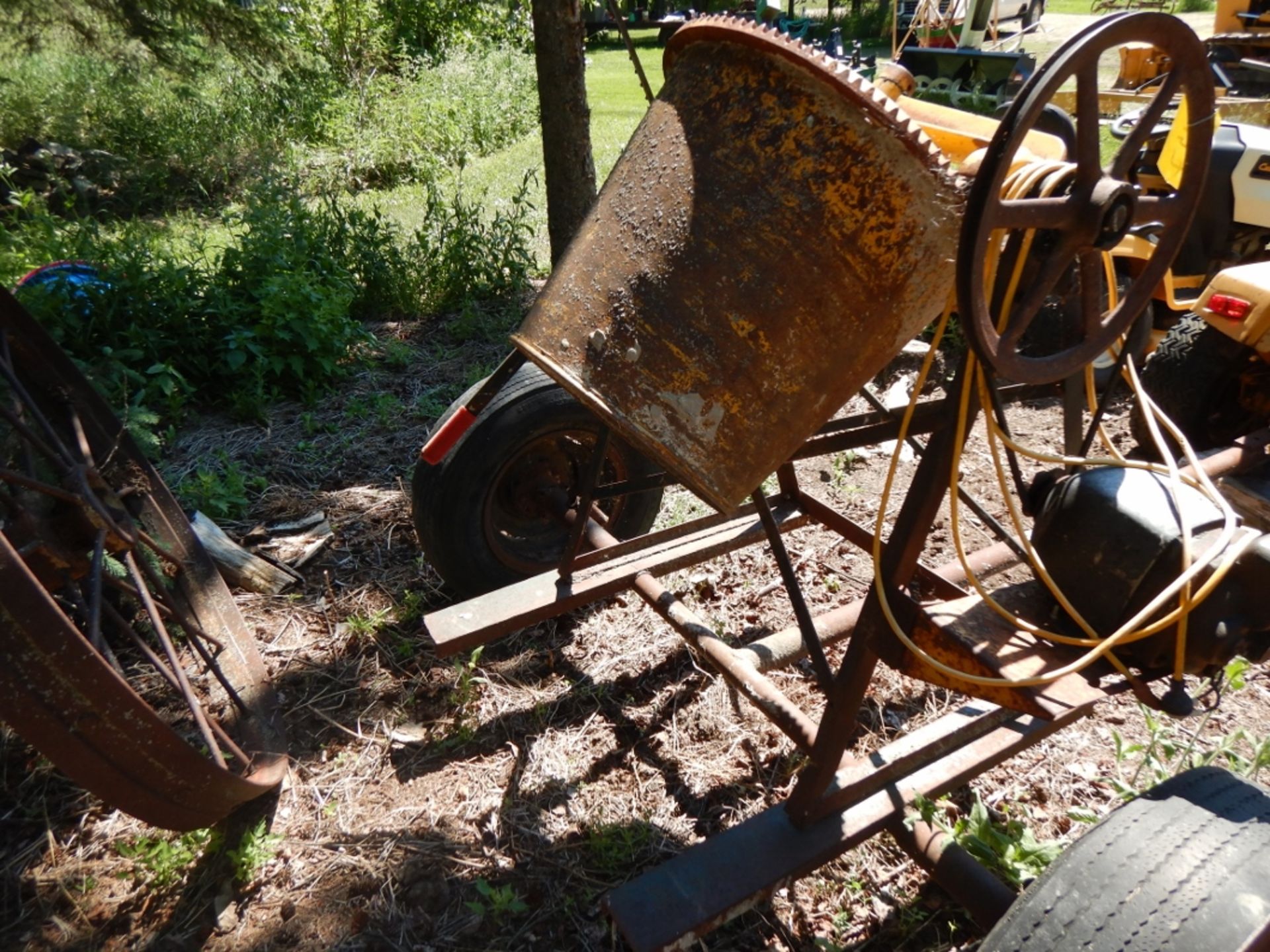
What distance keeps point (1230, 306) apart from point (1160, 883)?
2628mm

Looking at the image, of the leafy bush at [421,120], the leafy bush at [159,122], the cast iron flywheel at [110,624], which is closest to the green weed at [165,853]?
the cast iron flywheel at [110,624]

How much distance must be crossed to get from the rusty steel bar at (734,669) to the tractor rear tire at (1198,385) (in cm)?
237

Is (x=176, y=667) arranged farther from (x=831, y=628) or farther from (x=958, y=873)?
(x=958, y=873)

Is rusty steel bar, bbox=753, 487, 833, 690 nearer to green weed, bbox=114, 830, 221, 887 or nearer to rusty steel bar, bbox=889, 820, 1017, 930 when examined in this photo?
A: rusty steel bar, bbox=889, 820, 1017, 930

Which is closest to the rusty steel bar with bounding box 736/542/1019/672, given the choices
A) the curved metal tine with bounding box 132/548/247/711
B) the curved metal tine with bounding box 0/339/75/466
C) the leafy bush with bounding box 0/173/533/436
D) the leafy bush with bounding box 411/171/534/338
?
the curved metal tine with bounding box 132/548/247/711

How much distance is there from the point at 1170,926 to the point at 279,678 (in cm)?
244

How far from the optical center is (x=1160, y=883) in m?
1.35

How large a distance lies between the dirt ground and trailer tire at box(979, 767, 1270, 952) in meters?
0.69

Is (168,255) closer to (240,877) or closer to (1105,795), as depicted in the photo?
(240,877)

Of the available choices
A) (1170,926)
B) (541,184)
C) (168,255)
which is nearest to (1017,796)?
(1170,926)

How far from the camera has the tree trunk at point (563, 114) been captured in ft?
13.7

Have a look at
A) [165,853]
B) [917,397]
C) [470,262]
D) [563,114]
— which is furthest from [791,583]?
[470,262]

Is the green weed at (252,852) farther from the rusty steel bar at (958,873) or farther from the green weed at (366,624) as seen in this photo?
the rusty steel bar at (958,873)

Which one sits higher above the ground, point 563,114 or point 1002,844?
point 563,114
